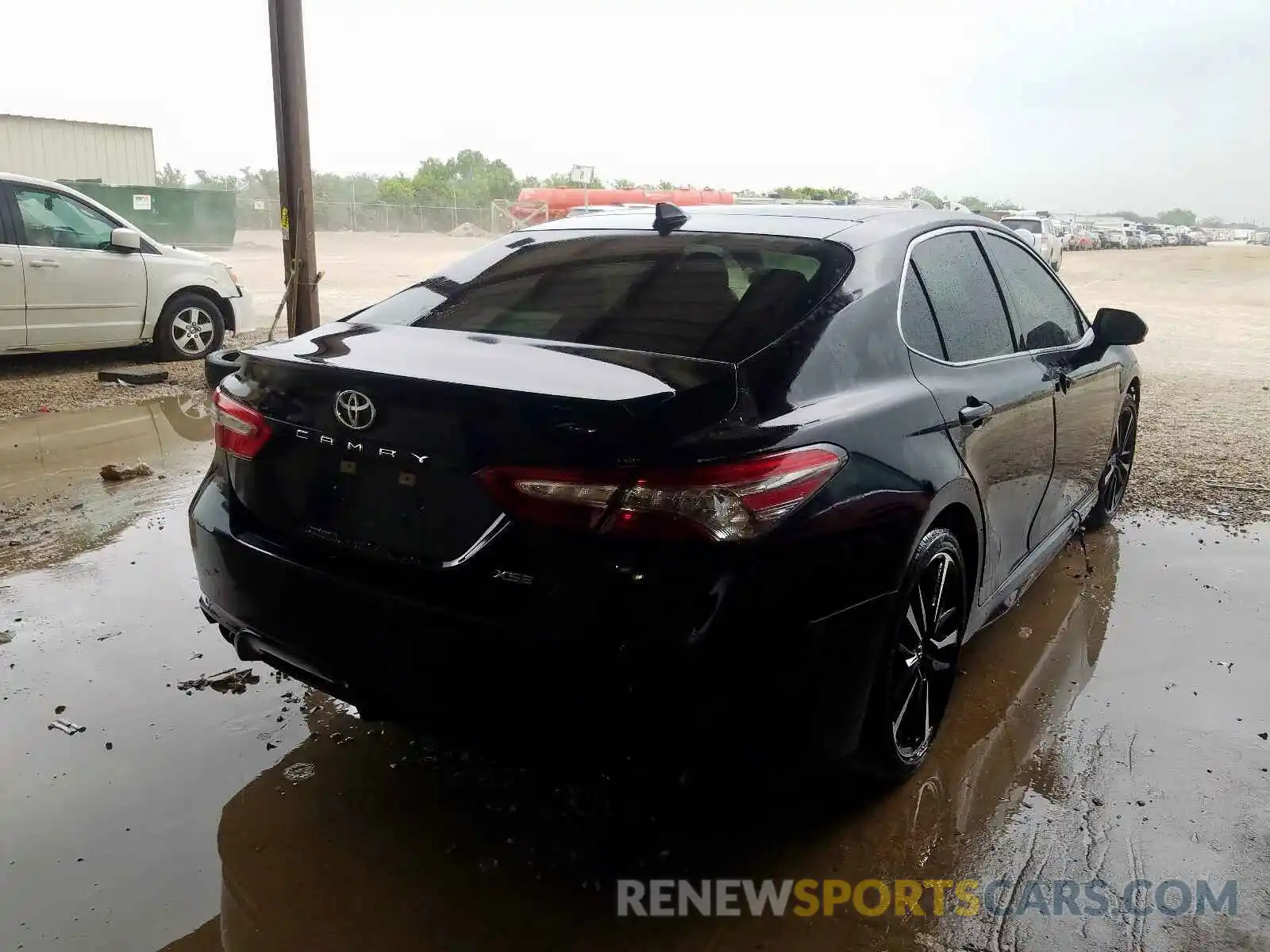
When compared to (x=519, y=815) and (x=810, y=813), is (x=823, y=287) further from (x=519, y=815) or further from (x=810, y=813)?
(x=519, y=815)

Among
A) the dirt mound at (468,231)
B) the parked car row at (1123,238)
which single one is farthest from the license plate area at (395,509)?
the parked car row at (1123,238)

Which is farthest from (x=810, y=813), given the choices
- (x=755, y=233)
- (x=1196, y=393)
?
(x=1196, y=393)

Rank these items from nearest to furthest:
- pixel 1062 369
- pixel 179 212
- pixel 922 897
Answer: pixel 922 897
pixel 1062 369
pixel 179 212

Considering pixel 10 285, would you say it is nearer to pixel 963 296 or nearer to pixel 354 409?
pixel 354 409

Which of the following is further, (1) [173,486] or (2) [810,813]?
(1) [173,486]

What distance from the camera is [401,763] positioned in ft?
9.45

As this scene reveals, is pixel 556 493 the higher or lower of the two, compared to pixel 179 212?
lower

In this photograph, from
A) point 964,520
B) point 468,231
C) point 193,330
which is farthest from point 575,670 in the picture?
point 468,231

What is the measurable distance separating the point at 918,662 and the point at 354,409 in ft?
5.23

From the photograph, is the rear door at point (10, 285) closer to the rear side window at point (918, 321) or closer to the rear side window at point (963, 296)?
the rear side window at point (963, 296)

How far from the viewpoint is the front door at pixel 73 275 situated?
848cm

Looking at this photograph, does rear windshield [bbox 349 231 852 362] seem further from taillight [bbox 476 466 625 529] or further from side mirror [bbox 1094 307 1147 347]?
side mirror [bbox 1094 307 1147 347]

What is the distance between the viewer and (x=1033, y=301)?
3.87 m

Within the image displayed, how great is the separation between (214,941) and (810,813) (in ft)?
4.85
